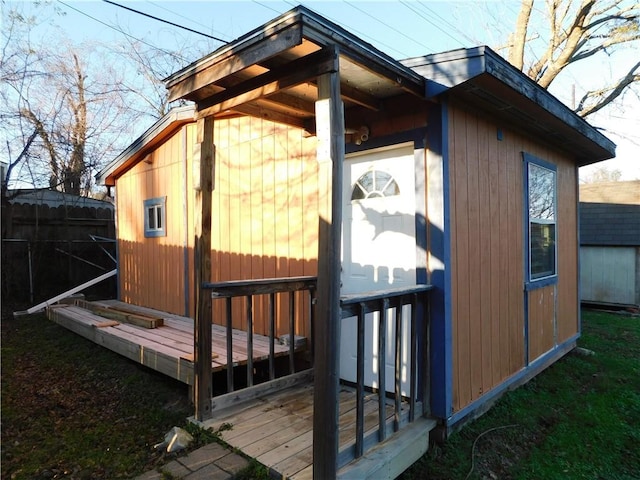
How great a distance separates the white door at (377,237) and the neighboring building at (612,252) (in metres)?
8.36

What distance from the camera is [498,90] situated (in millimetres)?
2879

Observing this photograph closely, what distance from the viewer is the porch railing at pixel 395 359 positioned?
2158mm

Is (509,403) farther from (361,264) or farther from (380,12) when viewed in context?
(380,12)

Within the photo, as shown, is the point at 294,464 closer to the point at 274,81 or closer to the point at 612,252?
the point at 274,81

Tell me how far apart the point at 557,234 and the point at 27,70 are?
32.1 feet

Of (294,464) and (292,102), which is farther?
(292,102)

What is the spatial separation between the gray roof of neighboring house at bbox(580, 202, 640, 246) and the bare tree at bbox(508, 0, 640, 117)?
2.61 metres

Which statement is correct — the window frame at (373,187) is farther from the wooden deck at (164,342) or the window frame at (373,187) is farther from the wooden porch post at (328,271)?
the wooden deck at (164,342)

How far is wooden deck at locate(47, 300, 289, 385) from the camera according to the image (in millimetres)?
3223

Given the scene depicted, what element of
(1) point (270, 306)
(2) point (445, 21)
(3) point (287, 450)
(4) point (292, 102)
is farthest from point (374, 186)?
(2) point (445, 21)

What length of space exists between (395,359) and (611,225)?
986 cm

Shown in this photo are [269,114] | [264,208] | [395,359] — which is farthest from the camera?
[264,208]

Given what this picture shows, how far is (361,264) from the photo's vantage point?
3.36m

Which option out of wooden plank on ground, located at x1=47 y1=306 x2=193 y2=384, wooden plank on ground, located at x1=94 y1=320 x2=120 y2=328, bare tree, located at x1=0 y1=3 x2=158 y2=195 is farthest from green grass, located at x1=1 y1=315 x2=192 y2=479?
bare tree, located at x1=0 y1=3 x2=158 y2=195
